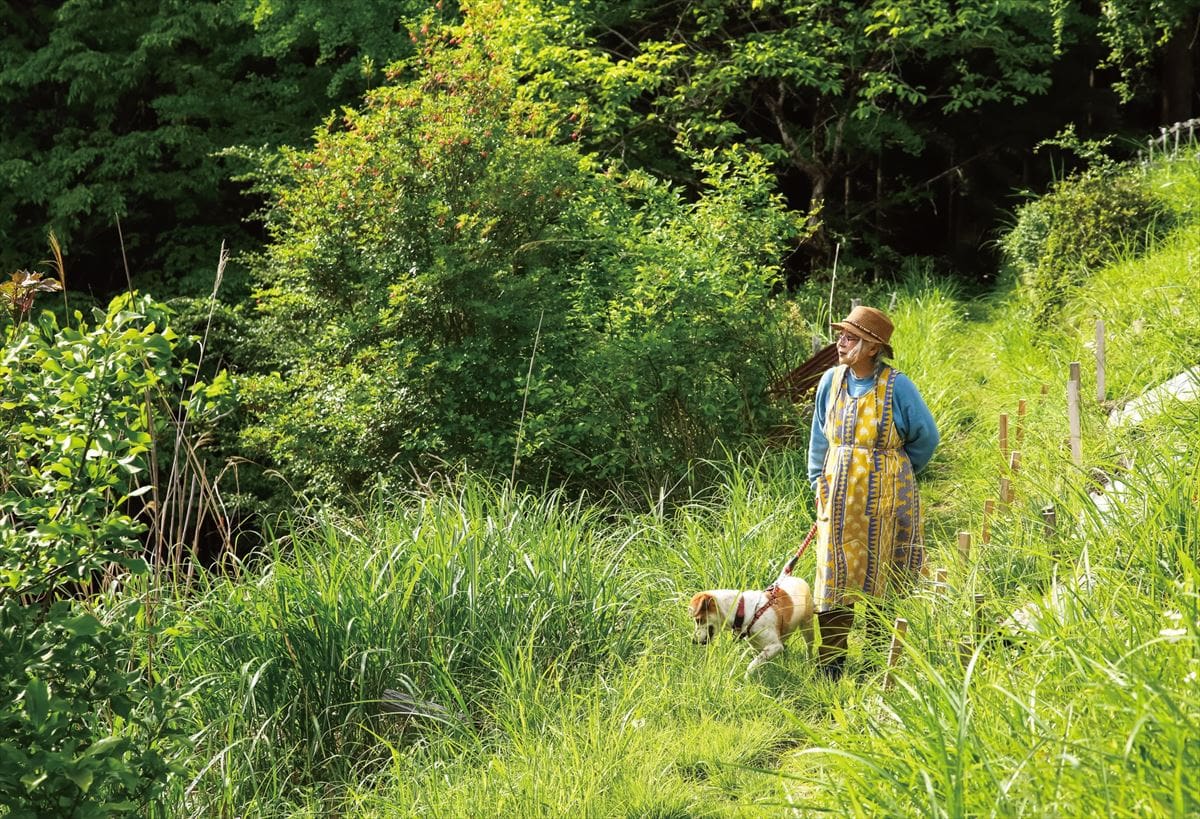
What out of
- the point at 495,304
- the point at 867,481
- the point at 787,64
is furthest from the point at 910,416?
the point at 787,64

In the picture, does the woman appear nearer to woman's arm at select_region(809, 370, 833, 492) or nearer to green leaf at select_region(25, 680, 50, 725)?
woman's arm at select_region(809, 370, 833, 492)

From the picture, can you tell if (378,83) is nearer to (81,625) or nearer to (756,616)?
(756,616)

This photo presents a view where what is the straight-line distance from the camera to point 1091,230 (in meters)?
10.4

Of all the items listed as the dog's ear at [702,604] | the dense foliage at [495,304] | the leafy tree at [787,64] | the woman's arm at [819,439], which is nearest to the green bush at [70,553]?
the dog's ear at [702,604]

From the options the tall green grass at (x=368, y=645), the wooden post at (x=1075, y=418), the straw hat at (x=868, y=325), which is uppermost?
the straw hat at (x=868, y=325)

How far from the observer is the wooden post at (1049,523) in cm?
406

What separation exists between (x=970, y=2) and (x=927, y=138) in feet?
11.2

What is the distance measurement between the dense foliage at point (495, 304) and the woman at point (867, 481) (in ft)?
9.10

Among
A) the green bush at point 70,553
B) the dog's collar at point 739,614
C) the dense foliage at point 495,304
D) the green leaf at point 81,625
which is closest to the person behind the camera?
the green leaf at point 81,625

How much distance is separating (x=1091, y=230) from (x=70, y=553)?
9.27m

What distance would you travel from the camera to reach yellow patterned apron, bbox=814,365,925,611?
488 centimetres

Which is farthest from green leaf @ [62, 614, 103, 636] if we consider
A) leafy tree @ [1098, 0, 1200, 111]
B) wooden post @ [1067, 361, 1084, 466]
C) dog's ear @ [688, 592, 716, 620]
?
leafy tree @ [1098, 0, 1200, 111]

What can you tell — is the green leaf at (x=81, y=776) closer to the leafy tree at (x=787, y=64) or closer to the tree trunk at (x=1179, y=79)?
the leafy tree at (x=787, y=64)

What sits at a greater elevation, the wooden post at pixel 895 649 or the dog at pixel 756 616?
the wooden post at pixel 895 649
